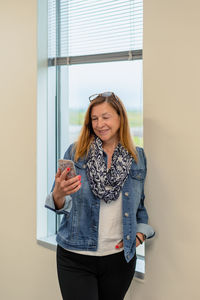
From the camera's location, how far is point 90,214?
1.71 meters

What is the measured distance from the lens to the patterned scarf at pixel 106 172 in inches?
65.3

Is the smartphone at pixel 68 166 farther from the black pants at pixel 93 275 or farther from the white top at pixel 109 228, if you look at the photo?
the black pants at pixel 93 275

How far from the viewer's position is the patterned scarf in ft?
5.44

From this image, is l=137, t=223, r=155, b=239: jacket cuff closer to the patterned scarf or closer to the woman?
the woman

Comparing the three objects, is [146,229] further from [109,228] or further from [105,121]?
[105,121]

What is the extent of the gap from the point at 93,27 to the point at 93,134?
3.15 ft

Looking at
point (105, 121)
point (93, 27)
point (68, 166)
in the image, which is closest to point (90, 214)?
point (68, 166)

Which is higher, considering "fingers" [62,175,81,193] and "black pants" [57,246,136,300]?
"fingers" [62,175,81,193]

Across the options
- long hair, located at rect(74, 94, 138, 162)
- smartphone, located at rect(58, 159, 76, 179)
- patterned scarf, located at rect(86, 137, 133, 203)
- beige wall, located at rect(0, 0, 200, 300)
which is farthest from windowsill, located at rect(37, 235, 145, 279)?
smartphone, located at rect(58, 159, 76, 179)
